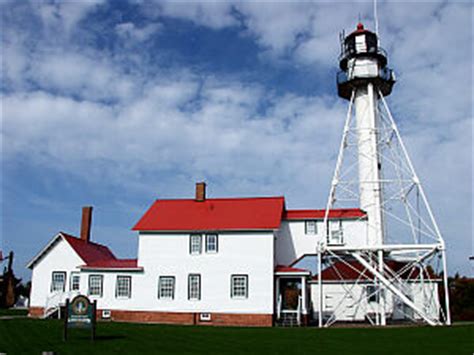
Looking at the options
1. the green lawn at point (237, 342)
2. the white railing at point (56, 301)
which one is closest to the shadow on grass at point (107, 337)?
the green lawn at point (237, 342)

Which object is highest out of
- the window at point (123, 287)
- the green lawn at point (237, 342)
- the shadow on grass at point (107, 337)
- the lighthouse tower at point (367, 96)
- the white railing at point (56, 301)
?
the lighthouse tower at point (367, 96)

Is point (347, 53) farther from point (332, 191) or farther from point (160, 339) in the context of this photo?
point (160, 339)

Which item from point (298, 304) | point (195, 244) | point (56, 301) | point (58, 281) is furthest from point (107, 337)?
A: point (58, 281)

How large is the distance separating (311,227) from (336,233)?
59.9 inches

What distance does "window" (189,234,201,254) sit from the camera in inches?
1183

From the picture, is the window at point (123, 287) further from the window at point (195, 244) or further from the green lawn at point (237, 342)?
the green lawn at point (237, 342)

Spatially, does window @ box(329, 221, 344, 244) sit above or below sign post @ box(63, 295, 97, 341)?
above

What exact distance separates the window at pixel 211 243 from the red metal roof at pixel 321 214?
460 centimetres

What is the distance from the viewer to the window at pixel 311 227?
3041cm

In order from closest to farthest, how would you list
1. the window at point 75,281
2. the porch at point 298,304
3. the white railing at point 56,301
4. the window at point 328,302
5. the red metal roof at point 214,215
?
1. the porch at point 298,304
2. the red metal roof at point 214,215
3. the white railing at point 56,301
4. the window at point 75,281
5. the window at point 328,302

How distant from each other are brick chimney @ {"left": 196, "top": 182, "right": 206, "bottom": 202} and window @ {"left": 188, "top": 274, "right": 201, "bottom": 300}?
575cm

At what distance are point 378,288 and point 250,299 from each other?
705 cm

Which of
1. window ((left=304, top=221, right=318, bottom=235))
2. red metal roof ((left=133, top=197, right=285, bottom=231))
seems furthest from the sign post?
window ((left=304, top=221, right=318, bottom=235))

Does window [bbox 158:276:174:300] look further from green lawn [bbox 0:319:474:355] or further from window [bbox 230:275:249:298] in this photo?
green lawn [bbox 0:319:474:355]
